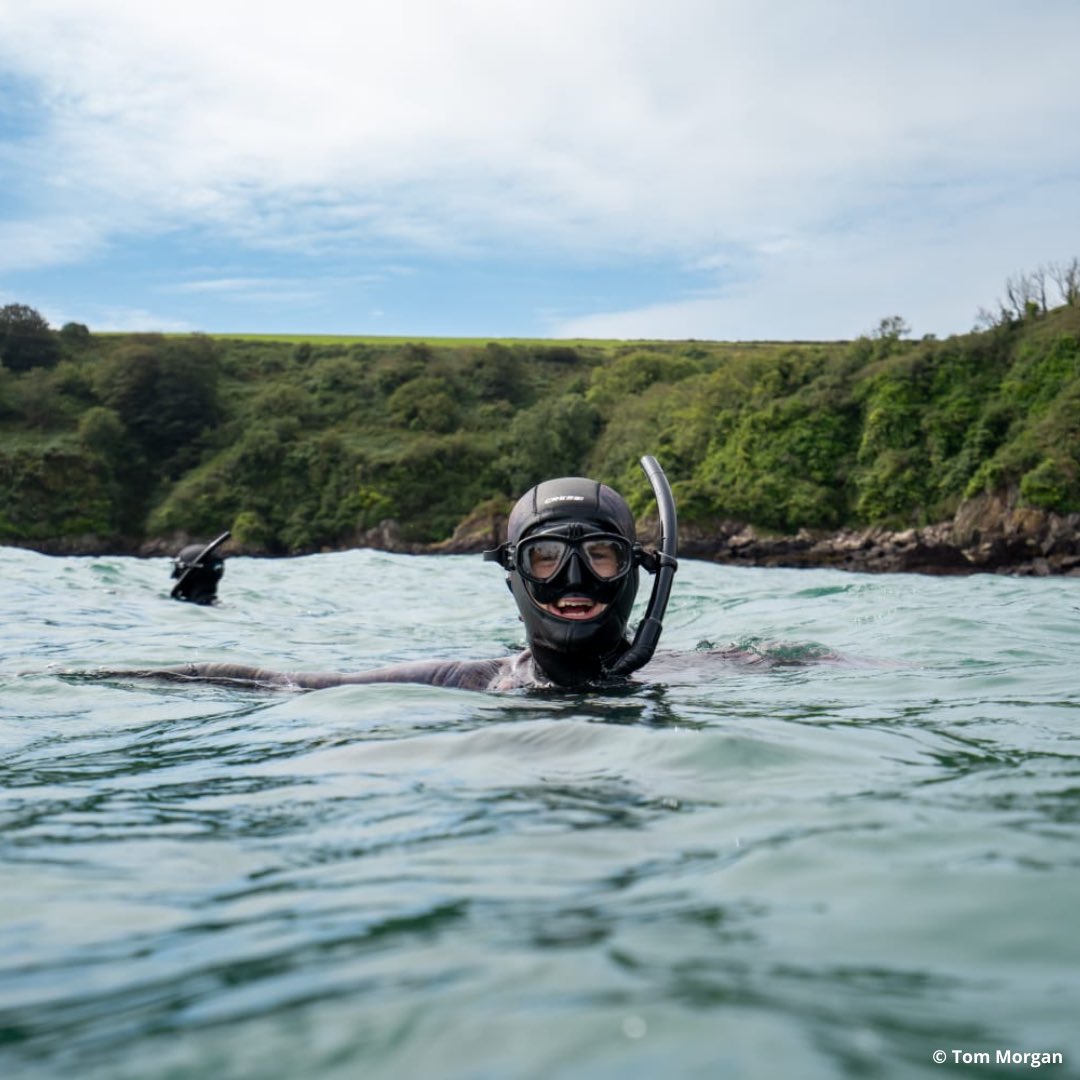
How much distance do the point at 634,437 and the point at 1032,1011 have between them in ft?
178

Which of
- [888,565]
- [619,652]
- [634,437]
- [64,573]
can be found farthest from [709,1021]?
[634,437]

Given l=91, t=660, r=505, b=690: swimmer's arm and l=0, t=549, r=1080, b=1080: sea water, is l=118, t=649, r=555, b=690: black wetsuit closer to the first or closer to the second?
l=91, t=660, r=505, b=690: swimmer's arm

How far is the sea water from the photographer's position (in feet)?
4.68

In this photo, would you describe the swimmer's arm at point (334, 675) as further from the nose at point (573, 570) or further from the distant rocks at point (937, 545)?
the distant rocks at point (937, 545)

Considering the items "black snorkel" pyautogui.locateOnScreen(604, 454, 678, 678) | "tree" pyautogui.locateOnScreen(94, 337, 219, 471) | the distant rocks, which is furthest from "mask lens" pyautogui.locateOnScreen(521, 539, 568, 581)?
"tree" pyautogui.locateOnScreen(94, 337, 219, 471)

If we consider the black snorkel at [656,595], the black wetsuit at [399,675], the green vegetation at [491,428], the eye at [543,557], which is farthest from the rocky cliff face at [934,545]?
the eye at [543,557]

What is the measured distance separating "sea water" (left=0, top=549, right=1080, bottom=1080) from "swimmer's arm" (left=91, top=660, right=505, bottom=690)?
0.46m

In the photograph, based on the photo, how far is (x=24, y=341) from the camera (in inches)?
2921

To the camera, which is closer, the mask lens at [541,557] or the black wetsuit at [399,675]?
the mask lens at [541,557]

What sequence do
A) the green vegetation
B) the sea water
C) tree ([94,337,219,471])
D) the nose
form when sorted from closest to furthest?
the sea water < the nose < the green vegetation < tree ([94,337,219,471])

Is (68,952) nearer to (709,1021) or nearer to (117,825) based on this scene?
(117,825)

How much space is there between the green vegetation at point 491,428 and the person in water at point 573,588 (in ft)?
115

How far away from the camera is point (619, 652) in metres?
5.23

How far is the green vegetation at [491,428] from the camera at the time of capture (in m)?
42.5
